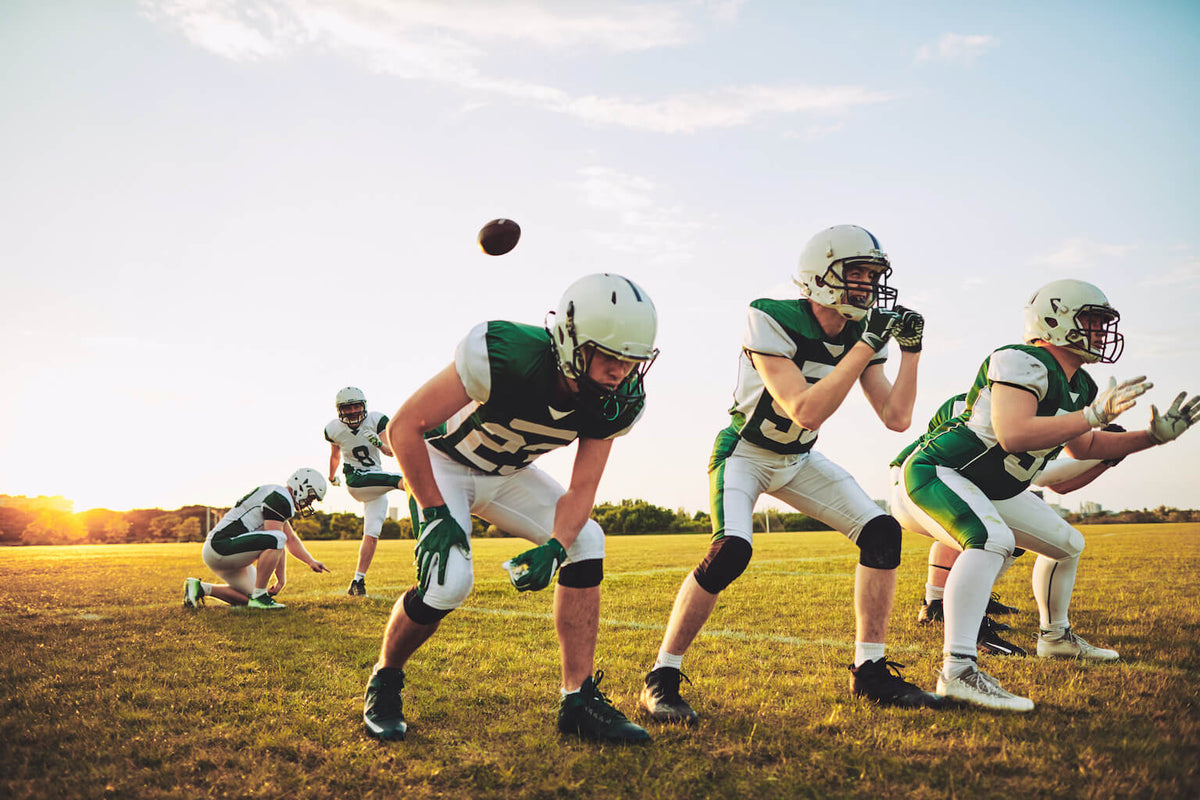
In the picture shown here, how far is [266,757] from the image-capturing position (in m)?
3.12

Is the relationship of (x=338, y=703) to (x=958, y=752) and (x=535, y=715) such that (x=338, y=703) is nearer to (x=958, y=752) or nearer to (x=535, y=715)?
(x=535, y=715)

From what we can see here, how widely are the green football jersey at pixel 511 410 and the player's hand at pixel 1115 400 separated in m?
2.32

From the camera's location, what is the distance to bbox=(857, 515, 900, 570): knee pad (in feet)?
13.0

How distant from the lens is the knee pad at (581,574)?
362 centimetres

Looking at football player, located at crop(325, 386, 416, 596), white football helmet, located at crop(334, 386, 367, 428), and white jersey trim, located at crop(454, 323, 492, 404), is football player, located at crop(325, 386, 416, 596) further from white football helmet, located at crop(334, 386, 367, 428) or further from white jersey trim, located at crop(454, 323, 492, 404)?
white jersey trim, located at crop(454, 323, 492, 404)

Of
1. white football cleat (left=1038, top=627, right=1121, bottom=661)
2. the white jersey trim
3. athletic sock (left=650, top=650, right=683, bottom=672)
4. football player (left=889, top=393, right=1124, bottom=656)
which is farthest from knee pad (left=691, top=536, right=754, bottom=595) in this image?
white football cleat (left=1038, top=627, right=1121, bottom=661)

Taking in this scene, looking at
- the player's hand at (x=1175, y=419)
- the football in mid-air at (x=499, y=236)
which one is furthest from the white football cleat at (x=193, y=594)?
the player's hand at (x=1175, y=419)

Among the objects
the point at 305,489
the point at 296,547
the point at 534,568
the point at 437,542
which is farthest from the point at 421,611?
the point at 296,547

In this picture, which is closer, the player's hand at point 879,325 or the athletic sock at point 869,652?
the player's hand at point 879,325

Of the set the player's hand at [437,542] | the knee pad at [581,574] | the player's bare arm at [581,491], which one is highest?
the player's bare arm at [581,491]

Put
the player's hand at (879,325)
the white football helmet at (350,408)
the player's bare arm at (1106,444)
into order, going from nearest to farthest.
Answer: the player's hand at (879,325) → the player's bare arm at (1106,444) → the white football helmet at (350,408)

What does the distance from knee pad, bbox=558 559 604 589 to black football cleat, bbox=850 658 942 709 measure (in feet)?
4.67

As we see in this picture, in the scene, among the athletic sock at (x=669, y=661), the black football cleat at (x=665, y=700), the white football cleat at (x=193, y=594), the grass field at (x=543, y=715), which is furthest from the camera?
the white football cleat at (x=193, y=594)

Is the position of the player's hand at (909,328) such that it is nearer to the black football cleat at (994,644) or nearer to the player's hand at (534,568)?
the player's hand at (534,568)
